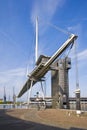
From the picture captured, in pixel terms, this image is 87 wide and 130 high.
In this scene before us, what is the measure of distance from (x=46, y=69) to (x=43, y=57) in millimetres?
2954

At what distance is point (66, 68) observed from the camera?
62.0 meters

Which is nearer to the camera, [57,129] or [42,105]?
[57,129]

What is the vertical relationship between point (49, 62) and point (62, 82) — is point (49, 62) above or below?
above

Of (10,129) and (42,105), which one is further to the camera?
(42,105)

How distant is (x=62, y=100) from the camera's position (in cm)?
6103

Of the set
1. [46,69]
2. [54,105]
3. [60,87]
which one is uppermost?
[46,69]

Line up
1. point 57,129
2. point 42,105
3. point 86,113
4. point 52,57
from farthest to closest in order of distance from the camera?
point 42,105 → point 52,57 → point 86,113 → point 57,129

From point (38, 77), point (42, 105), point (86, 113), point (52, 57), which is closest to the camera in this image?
point (86, 113)

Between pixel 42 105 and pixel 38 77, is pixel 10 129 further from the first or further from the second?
pixel 38 77

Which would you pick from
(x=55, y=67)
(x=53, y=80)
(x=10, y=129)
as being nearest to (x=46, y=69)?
(x=55, y=67)

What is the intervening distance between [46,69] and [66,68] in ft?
16.1

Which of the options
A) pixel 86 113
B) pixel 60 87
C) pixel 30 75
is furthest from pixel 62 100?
pixel 86 113

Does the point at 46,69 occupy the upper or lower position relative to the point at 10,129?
upper

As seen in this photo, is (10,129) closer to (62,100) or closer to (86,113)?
(86,113)
